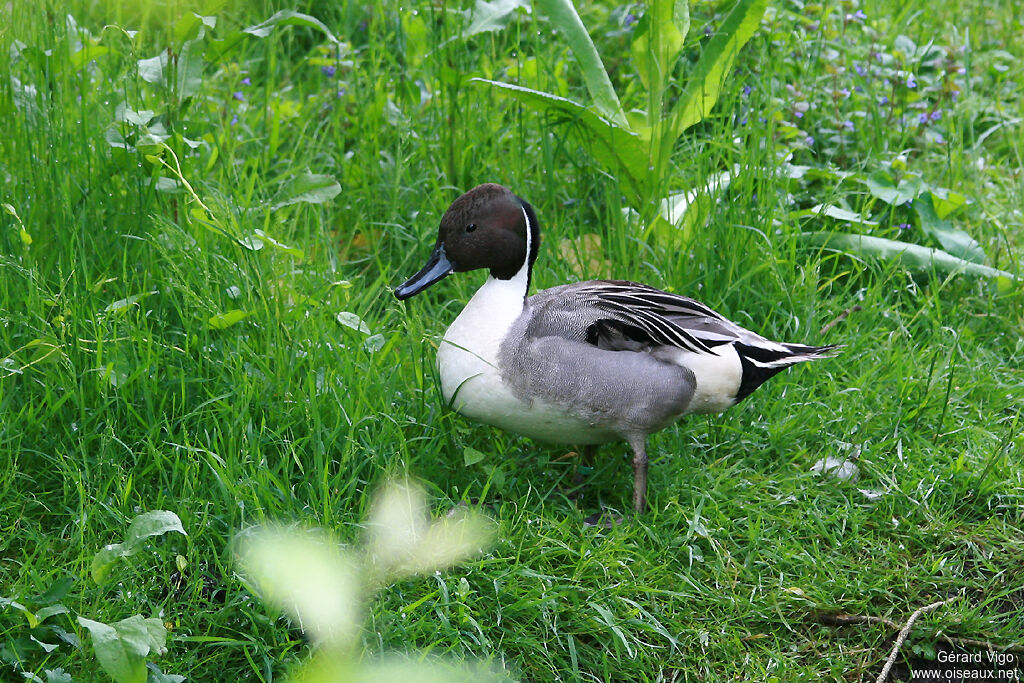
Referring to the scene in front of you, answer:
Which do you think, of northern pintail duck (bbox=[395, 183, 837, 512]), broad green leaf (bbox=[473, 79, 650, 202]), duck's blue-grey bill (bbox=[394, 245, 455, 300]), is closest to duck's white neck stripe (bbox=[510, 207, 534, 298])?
northern pintail duck (bbox=[395, 183, 837, 512])

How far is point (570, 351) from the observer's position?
9.55 feet

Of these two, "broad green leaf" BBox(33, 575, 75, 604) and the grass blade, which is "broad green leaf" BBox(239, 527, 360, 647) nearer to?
"broad green leaf" BBox(33, 575, 75, 604)

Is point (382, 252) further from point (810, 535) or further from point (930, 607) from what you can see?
point (930, 607)

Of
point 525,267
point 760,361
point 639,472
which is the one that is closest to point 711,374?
point 760,361

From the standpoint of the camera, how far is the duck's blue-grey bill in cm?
307

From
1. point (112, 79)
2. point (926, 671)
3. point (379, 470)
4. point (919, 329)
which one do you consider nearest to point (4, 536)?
point (379, 470)

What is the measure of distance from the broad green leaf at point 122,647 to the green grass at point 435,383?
6.2 inches

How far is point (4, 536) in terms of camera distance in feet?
8.58

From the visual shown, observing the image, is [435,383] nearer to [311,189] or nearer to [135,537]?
[311,189]

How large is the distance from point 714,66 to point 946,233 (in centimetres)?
112

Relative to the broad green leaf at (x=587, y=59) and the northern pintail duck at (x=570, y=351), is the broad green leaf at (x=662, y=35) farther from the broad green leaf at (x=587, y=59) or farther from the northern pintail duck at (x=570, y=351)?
the northern pintail duck at (x=570, y=351)

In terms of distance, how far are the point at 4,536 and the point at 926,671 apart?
2231 millimetres

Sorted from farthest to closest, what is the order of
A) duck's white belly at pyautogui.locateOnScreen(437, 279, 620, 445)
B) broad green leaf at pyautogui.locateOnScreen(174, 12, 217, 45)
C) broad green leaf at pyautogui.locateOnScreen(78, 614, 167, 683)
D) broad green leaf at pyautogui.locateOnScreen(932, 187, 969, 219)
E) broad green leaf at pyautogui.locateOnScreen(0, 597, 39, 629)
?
1. broad green leaf at pyautogui.locateOnScreen(932, 187, 969, 219)
2. broad green leaf at pyautogui.locateOnScreen(174, 12, 217, 45)
3. duck's white belly at pyautogui.locateOnScreen(437, 279, 620, 445)
4. broad green leaf at pyautogui.locateOnScreen(0, 597, 39, 629)
5. broad green leaf at pyautogui.locateOnScreen(78, 614, 167, 683)

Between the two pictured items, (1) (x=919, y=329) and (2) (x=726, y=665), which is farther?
(1) (x=919, y=329)
